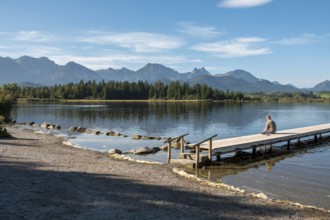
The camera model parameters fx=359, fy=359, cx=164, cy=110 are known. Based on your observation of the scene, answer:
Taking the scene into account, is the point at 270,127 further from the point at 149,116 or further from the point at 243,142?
the point at 149,116

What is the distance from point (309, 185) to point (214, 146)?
8.49 m

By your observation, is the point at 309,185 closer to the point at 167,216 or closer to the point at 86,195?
the point at 167,216

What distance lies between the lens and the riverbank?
1163 centimetres

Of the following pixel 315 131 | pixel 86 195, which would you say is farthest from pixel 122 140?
pixel 86 195

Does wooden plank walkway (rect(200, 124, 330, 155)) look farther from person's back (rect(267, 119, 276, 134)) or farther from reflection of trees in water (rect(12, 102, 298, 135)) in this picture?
reflection of trees in water (rect(12, 102, 298, 135))

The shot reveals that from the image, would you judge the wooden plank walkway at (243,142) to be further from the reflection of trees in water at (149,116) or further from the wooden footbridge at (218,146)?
the reflection of trees in water at (149,116)

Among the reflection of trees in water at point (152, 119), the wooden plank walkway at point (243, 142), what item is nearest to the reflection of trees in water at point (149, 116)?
the reflection of trees in water at point (152, 119)

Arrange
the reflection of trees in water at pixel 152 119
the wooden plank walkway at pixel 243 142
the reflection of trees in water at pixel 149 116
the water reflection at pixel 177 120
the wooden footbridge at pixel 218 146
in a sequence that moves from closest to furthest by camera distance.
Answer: the wooden footbridge at pixel 218 146, the wooden plank walkway at pixel 243 142, the water reflection at pixel 177 120, the reflection of trees in water at pixel 152 119, the reflection of trees in water at pixel 149 116

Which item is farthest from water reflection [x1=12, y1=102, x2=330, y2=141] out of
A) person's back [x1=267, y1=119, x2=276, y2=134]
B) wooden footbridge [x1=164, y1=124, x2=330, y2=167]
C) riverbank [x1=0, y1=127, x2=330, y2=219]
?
riverbank [x1=0, y1=127, x2=330, y2=219]

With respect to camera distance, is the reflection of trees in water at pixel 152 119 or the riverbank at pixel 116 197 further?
the reflection of trees in water at pixel 152 119

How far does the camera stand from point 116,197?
44.7 feet

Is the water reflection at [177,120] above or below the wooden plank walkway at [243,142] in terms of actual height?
below

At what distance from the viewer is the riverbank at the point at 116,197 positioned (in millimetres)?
11627

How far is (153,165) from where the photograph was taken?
23094 mm
